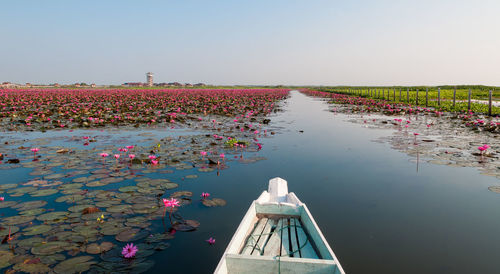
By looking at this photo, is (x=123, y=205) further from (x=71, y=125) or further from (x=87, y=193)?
(x=71, y=125)

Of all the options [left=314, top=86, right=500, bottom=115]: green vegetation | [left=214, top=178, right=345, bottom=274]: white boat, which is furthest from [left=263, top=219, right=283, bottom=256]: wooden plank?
[left=314, top=86, right=500, bottom=115]: green vegetation

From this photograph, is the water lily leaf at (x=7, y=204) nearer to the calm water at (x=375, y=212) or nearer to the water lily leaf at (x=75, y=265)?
the water lily leaf at (x=75, y=265)

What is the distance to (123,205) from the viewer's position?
3891mm

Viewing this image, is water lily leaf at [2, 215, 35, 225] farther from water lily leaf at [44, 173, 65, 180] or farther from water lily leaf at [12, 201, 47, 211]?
water lily leaf at [44, 173, 65, 180]

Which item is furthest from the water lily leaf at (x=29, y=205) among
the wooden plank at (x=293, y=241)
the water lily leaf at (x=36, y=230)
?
the wooden plank at (x=293, y=241)

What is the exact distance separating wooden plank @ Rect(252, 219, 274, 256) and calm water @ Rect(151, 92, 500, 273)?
1.72 feet

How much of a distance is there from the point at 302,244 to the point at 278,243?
23cm

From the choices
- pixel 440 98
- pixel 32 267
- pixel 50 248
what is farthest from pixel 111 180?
pixel 440 98

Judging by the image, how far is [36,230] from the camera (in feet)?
10.4

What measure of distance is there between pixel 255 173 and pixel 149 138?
440cm

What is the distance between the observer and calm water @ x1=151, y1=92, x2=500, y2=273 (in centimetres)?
291

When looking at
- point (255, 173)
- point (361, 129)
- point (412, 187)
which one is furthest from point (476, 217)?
point (361, 129)

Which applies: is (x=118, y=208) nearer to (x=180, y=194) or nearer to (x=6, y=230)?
(x=180, y=194)

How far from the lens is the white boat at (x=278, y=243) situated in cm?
216
